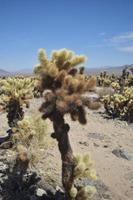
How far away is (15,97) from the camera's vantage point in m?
10.8

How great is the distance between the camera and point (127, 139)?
547 inches

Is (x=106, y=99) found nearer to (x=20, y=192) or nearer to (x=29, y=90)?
(x=29, y=90)


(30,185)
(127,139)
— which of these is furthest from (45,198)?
(127,139)

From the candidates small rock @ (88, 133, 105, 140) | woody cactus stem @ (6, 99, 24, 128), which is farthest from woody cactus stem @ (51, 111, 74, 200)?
small rock @ (88, 133, 105, 140)

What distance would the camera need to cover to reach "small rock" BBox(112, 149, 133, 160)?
37.1 ft

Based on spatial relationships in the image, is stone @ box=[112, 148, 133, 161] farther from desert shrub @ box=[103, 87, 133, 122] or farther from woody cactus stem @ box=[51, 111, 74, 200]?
desert shrub @ box=[103, 87, 133, 122]

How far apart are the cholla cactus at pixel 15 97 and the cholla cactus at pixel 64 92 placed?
4083mm

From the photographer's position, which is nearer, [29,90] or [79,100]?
[79,100]

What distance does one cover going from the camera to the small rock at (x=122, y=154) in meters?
11.3

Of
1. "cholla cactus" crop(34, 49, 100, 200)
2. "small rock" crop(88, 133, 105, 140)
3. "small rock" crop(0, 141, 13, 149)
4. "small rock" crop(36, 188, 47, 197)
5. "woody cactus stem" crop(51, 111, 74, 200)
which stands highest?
"cholla cactus" crop(34, 49, 100, 200)

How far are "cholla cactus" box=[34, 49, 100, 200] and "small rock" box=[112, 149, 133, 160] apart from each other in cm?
465

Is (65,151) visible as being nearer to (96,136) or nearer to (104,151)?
(104,151)

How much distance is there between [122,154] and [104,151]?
600mm

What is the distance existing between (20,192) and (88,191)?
61.8 inches
